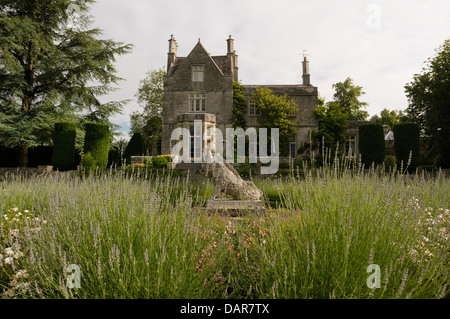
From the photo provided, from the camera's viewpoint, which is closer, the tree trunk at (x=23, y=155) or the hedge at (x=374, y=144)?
the tree trunk at (x=23, y=155)

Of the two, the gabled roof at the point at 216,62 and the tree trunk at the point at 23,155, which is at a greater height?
the gabled roof at the point at 216,62

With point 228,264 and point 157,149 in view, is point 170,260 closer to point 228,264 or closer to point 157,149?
point 228,264

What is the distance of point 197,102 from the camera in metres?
25.0

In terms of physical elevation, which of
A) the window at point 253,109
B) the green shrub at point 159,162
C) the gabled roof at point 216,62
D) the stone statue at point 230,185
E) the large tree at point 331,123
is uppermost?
the gabled roof at point 216,62

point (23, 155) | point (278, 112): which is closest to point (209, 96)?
point (278, 112)

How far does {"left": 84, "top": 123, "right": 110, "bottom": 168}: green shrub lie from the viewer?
1855 centimetres

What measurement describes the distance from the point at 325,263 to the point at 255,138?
70.7ft

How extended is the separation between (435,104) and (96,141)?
909 inches

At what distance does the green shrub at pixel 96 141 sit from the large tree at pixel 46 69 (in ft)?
10.3

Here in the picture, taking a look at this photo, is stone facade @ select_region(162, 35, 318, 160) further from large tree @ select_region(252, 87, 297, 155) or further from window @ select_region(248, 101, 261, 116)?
large tree @ select_region(252, 87, 297, 155)

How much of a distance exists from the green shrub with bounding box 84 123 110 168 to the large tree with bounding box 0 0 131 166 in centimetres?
314

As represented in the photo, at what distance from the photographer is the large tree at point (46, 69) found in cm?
1859

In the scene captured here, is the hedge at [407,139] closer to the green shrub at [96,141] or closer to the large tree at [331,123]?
the large tree at [331,123]

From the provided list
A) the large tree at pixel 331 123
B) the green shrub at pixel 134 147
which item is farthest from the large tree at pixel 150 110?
the large tree at pixel 331 123
